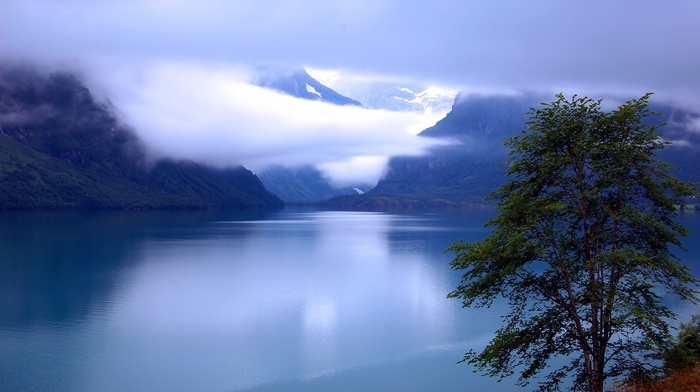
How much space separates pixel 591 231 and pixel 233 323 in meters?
44.2

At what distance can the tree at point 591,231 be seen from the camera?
1016 inches

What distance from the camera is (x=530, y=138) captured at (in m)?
28.1

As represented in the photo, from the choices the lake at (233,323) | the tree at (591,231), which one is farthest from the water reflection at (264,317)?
the tree at (591,231)

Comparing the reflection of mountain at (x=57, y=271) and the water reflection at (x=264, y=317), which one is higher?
the reflection of mountain at (x=57, y=271)

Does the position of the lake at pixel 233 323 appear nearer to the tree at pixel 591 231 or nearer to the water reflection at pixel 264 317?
the water reflection at pixel 264 317

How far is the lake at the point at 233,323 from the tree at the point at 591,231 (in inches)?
676

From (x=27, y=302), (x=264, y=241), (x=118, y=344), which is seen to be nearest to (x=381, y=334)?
(x=118, y=344)

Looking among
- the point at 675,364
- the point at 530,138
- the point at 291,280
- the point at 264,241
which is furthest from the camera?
the point at 264,241

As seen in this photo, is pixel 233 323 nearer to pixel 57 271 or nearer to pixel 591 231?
pixel 591 231

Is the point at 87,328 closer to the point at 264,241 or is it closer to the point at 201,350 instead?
the point at 201,350

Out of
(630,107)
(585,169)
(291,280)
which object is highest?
(630,107)

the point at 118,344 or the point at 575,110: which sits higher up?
the point at 575,110

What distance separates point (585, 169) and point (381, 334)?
114 ft

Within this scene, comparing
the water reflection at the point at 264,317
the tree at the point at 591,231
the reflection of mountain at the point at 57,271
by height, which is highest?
the tree at the point at 591,231
